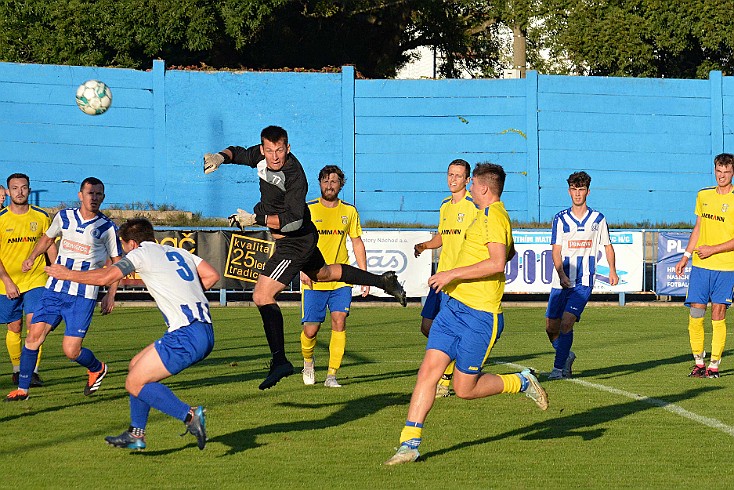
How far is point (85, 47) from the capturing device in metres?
32.3

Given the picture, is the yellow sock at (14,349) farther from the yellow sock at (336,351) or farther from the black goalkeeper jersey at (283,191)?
the black goalkeeper jersey at (283,191)

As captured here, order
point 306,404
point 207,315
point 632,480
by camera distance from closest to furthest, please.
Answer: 1. point 632,480
2. point 207,315
3. point 306,404

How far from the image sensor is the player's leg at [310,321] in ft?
38.5

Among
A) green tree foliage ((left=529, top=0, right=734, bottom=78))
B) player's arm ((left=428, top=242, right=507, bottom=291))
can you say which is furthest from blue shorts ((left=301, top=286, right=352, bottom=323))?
green tree foliage ((left=529, top=0, right=734, bottom=78))

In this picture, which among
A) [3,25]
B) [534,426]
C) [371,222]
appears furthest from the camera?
[3,25]

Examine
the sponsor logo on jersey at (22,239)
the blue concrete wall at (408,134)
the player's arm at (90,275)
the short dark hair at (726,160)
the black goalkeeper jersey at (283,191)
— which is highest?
the blue concrete wall at (408,134)

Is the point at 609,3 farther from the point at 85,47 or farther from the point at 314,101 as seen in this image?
the point at 85,47

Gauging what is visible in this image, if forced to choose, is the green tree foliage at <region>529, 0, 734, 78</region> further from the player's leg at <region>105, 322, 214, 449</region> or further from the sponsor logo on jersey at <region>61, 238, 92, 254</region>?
the player's leg at <region>105, 322, 214, 449</region>

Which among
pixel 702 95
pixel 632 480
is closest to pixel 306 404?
pixel 632 480

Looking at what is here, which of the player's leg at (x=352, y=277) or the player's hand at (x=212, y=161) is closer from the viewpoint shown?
the player's hand at (x=212, y=161)

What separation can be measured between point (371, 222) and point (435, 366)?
21.5m

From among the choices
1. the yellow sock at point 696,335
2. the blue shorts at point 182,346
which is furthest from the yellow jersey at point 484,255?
the yellow sock at point 696,335

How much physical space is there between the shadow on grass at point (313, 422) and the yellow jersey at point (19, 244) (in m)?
3.44

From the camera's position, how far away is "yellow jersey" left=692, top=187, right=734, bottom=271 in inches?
489
